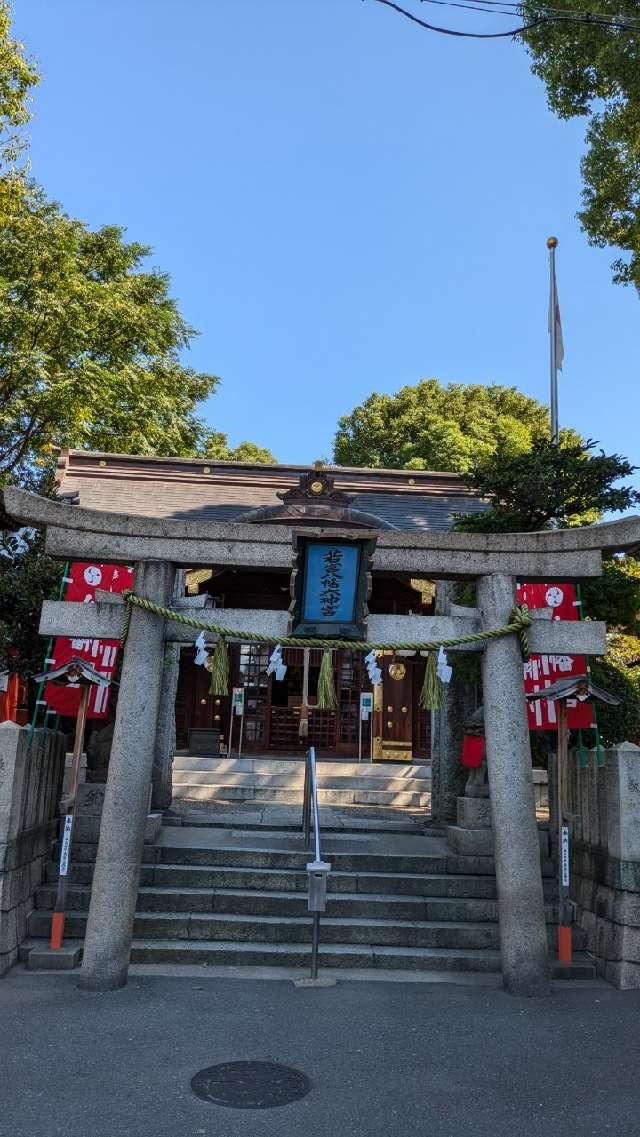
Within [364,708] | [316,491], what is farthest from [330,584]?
[364,708]

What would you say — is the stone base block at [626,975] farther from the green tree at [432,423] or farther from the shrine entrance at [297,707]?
the green tree at [432,423]

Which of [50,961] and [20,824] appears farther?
[20,824]

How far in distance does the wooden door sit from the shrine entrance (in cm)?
2

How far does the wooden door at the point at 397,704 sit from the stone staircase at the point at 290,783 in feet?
7.86

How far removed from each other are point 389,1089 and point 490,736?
10.1ft

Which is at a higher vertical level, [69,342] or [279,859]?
[69,342]

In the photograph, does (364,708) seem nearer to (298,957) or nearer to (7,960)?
(298,957)

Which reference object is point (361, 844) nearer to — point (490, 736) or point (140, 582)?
point (490, 736)

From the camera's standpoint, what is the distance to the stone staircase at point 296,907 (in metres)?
7.46

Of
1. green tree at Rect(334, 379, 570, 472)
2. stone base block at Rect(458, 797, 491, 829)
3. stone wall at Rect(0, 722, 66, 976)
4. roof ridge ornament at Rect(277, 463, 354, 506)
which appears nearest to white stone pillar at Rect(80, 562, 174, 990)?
stone wall at Rect(0, 722, 66, 976)

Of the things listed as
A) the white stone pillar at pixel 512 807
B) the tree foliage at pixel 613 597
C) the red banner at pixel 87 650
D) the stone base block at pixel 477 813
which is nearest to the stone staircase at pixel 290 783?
the red banner at pixel 87 650

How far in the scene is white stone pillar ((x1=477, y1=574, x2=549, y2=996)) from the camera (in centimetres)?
661

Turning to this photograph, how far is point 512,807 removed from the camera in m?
6.82

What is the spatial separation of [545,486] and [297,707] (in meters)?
10.7
